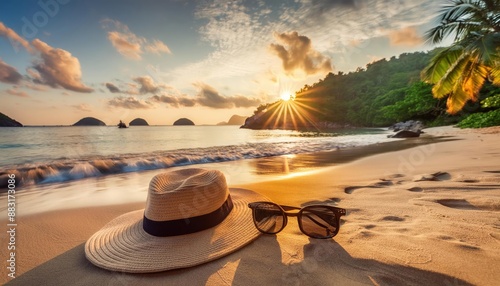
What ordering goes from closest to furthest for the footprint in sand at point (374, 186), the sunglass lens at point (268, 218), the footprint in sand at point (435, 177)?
the sunglass lens at point (268, 218), the footprint in sand at point (374, 186), the footprint in sand at point (435, 177)

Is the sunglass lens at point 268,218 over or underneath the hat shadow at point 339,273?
over

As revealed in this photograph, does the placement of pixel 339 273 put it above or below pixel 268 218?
below

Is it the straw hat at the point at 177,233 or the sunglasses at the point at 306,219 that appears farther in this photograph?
the sunglasses at the point at 306,219

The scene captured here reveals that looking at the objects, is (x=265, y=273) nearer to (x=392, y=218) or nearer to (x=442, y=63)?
(x=392, y=218)

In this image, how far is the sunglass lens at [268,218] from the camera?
7.40ft

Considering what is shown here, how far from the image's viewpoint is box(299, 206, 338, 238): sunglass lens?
84.7 inches

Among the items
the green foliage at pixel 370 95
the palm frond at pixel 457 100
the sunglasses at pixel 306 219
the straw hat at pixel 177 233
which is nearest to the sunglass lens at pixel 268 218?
the sunglasses at pixel 306 219

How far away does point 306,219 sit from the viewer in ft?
7.38

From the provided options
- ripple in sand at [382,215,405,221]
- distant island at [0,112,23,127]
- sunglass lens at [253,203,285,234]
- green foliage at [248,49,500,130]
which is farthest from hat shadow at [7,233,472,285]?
distant island at [0,112,23,127]

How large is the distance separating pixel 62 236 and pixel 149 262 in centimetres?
176

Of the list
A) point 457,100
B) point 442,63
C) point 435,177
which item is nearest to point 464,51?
point 442,63

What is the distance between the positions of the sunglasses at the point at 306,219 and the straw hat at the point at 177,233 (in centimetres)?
14

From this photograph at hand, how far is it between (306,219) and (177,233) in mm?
1318

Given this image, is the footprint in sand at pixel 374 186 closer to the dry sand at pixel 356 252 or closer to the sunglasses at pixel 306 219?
the dry sand at pixel 356 252
